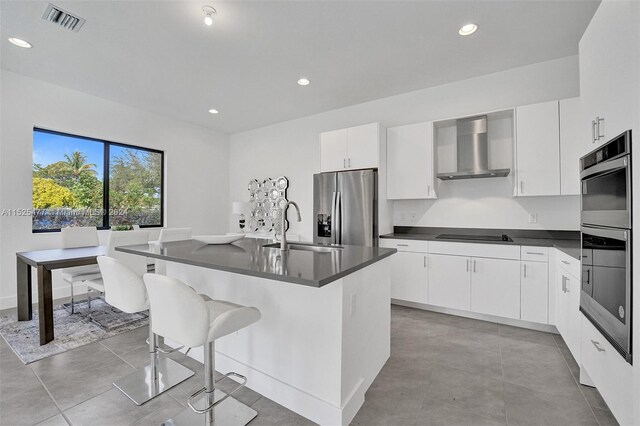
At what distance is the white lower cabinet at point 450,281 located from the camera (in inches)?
122

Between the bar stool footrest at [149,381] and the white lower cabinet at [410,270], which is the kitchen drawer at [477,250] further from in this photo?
the bar stool footrest at [149,381]

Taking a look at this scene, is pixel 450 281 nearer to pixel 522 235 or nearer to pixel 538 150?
pixel 522 235

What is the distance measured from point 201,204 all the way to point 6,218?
2621 mm

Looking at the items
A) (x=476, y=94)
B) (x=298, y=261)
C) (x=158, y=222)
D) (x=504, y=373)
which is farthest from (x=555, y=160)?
(x=158, y=222)

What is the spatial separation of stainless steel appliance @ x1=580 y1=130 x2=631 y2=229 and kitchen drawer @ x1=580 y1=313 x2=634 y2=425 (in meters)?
0.66

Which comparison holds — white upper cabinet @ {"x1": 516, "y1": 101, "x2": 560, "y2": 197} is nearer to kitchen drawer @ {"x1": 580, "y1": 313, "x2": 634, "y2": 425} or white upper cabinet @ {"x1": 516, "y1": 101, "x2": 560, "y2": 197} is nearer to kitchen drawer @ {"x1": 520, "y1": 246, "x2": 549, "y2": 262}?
kitchen drawer @ {"x1": 520, "y1": 246, "x2": 549, "y2": 262}

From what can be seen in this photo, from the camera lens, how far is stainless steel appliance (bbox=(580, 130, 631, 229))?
4.41 feet

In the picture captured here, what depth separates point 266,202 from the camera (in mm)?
5508

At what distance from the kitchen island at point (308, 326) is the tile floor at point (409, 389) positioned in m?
0.15

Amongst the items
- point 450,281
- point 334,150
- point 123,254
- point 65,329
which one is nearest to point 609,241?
point 450,281

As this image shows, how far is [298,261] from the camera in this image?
66.1 inches

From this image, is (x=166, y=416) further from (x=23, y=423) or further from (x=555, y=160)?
(x=555, y=160)

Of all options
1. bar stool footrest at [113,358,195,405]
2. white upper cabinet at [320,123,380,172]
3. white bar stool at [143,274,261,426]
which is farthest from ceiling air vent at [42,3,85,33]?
bar stool footrest at [113,358,195,405]

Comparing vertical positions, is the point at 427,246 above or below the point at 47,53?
below
